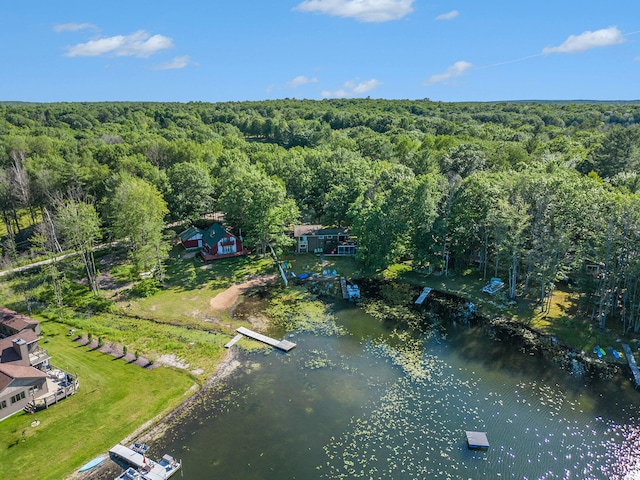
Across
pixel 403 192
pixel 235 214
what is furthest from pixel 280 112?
pixel 403 192

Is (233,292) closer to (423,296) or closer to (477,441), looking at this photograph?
(423,296)

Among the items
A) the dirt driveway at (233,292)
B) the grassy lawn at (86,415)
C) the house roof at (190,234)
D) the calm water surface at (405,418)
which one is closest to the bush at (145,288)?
the dirt driveway at (233,292)

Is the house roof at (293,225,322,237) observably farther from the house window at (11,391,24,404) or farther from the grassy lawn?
the house window at (11,391,24,404)

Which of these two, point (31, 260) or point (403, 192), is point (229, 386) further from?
point (31, 260)

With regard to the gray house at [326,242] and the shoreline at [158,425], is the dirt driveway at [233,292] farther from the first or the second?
the shoreline at [158,425]

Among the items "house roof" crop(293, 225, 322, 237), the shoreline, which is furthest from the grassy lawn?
"house roof" crop(293, 225, 322, 237)

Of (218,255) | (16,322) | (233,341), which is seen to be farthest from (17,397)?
(218,255)
